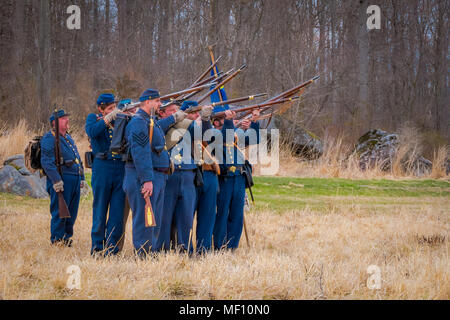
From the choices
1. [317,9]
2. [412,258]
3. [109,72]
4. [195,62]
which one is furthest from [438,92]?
[412,258]

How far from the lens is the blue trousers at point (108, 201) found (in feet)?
21.3

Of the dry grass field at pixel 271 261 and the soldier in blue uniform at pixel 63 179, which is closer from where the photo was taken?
the dry grass field at pixel 271 261

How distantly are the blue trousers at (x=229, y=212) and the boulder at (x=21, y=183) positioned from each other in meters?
5.20

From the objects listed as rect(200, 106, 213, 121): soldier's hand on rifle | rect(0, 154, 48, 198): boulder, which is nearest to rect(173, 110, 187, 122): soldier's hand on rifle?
rect(200, 106, 213, 121): soldier's hand on rifle

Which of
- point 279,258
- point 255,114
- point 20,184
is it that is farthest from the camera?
point 20,184


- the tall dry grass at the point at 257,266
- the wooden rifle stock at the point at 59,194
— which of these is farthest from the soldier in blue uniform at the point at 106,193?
the wooden rifle stock at the point at 59,194

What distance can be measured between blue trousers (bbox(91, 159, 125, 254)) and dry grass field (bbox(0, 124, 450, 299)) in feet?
0.86

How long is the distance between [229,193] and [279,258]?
147cm

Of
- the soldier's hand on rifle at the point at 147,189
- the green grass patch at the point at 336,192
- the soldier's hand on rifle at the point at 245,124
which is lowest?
the green grass patch at the point at 336,192

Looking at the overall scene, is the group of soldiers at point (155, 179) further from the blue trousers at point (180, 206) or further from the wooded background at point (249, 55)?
the wooded background at point (249, 55)

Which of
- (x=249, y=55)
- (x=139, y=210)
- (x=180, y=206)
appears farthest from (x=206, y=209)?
(x=249, y=55)

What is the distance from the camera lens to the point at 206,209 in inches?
269

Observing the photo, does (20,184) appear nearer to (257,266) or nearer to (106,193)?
(106,193)
